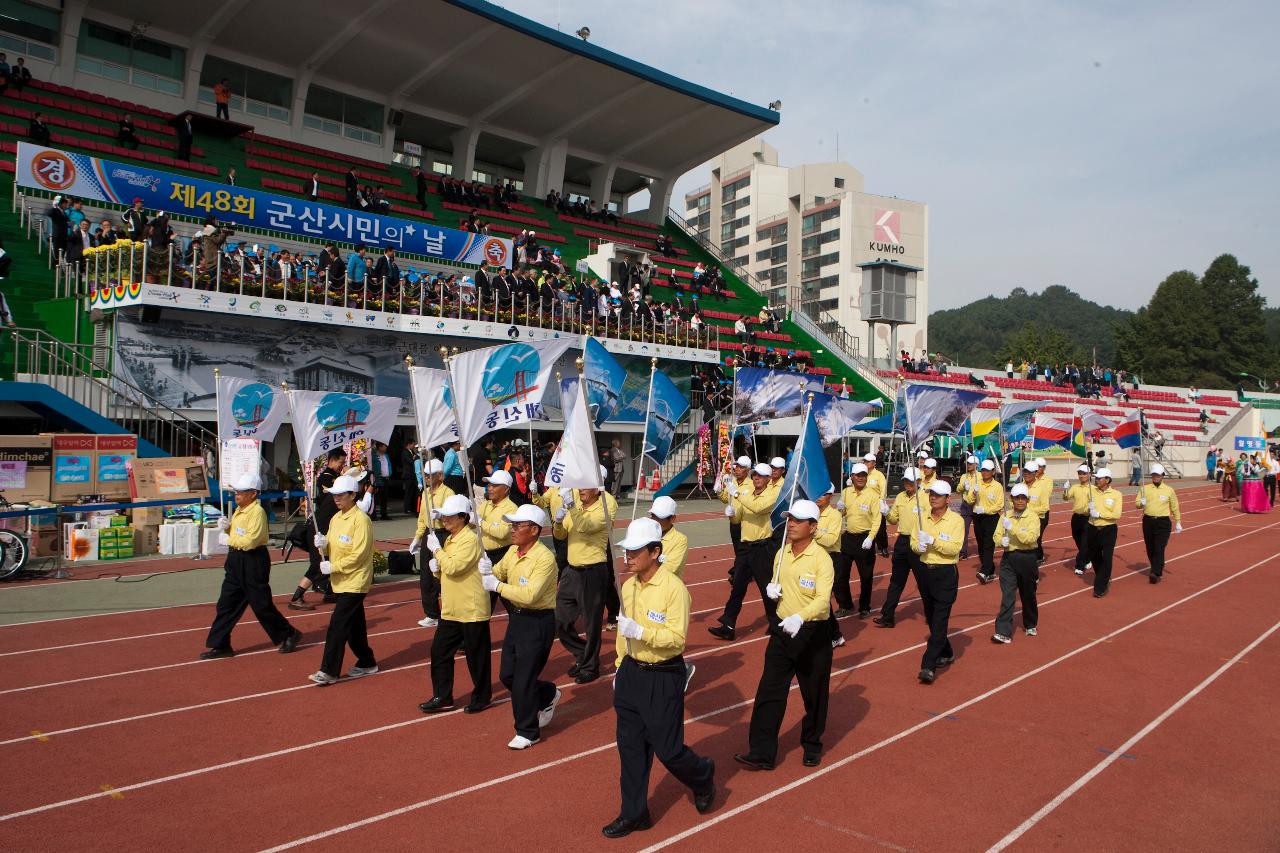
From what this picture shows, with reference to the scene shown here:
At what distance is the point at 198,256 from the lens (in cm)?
1883

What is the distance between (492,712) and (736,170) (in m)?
81.4

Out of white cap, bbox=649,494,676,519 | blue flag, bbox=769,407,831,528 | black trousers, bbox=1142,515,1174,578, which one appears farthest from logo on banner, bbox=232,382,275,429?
black trousers, bbox=1142,515,1174,578

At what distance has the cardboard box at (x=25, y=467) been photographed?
47.3ft

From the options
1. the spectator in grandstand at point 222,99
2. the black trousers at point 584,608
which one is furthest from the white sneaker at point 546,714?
the spectator in grandstand at point 222,99

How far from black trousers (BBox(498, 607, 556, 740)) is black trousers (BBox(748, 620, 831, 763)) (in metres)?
1.58

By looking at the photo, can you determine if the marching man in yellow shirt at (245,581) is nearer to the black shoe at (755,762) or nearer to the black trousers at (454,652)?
the black trousers at (454,652)

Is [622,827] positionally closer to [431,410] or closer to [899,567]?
[431,410]

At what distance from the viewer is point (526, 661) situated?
6648 millimetres

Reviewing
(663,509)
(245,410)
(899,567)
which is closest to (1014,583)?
(899,567)

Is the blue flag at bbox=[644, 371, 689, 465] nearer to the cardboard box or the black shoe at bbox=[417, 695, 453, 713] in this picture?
the black shoe at bbox=[417, 695, 453, 713]

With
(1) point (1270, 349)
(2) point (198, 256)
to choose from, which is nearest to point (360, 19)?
(2) point (198, 256)

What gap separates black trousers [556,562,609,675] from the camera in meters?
8.58

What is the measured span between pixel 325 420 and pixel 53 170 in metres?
11.2

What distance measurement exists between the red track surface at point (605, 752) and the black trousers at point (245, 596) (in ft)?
1.02
